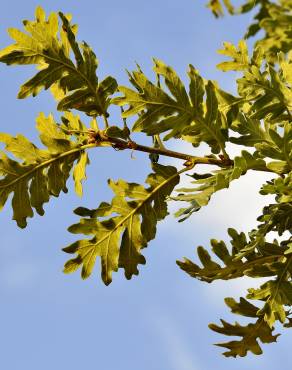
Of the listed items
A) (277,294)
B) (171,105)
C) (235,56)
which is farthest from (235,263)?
(235,56)

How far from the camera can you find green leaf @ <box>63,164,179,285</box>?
14.2 feet

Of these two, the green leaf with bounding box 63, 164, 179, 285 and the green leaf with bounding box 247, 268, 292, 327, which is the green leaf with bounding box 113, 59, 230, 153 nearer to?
the green leaf with bounding box 63, 164, 179, 285

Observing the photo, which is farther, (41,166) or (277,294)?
(277,294)

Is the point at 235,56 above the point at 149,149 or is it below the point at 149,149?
above

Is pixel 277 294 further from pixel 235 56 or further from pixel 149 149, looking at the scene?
pixel 235 56

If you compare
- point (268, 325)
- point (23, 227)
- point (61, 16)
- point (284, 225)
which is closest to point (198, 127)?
point (284, 225)

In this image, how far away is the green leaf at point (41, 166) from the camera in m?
4.28

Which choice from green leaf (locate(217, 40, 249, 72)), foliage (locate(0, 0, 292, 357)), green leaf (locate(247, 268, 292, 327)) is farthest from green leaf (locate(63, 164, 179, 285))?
green leaf (locate(217, 40, 249, 72))

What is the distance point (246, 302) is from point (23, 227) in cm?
185

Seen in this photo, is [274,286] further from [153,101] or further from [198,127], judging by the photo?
[153,101]

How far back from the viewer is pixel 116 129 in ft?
13.6

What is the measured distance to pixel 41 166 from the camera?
432 cm

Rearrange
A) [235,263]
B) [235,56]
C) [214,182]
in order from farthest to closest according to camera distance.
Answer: [235,56] → [235,263] → [214,182]

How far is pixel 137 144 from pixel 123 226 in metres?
0.61
